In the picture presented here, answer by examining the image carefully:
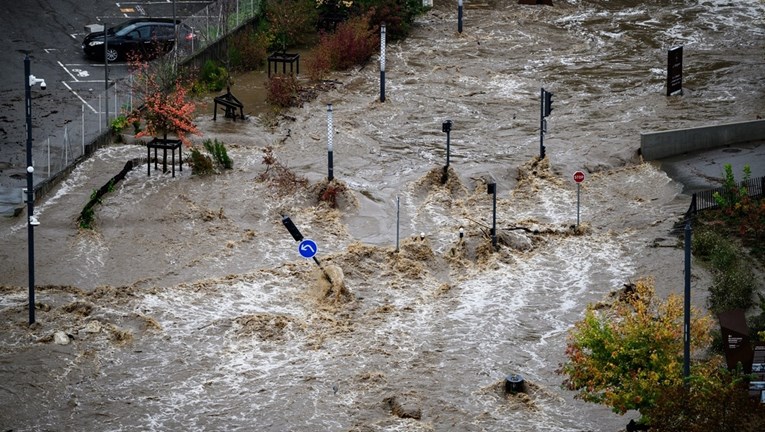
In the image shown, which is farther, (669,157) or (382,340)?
(669,157)

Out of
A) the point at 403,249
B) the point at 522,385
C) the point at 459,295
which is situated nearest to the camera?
the point at 522,385

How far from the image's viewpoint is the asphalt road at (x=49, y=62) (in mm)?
40156

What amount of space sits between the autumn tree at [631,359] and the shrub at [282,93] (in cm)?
2283

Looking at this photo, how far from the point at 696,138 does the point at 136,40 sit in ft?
65.6

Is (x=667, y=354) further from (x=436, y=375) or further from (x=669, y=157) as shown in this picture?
(x=669, y=157)

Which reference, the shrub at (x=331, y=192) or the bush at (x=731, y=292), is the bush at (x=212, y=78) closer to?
the shrub at (x=331, y=192)

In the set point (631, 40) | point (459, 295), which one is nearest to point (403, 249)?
point (459, 295)

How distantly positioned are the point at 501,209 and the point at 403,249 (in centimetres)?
421

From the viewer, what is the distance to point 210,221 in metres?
34.8

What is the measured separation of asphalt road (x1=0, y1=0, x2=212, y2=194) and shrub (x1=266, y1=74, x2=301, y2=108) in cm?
535

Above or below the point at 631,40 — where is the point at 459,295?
below

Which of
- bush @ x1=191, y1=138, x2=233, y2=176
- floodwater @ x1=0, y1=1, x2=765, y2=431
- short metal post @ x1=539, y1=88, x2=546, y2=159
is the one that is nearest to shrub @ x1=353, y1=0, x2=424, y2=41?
floodwater @ x1=0, y1=1, x2=765, y2=431

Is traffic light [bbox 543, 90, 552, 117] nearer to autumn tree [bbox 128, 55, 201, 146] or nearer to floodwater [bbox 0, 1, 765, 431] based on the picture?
floodwater [bbox 0, 1, 765, 431]

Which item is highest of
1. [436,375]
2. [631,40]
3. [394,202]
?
[631,40]
